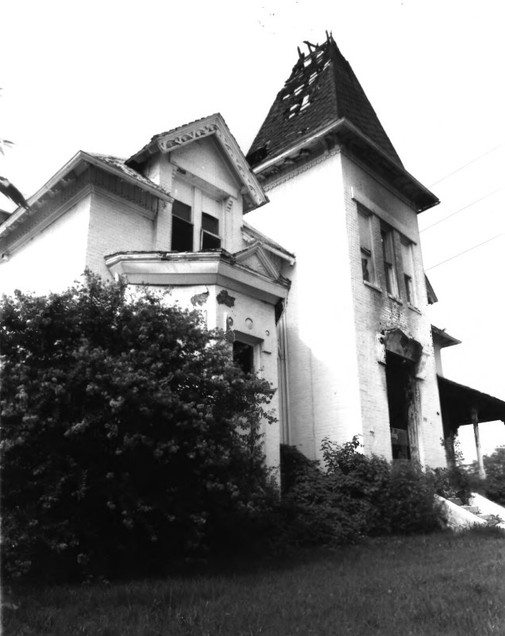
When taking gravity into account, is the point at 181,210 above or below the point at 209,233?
above

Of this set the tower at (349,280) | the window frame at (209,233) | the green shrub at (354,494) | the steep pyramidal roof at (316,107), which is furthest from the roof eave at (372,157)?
the green shrub at (354,494)

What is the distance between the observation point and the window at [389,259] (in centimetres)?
1742

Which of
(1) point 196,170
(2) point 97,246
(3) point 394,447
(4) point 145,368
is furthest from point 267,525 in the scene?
(1) point 196,170

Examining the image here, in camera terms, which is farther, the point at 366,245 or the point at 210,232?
the point at 366,245

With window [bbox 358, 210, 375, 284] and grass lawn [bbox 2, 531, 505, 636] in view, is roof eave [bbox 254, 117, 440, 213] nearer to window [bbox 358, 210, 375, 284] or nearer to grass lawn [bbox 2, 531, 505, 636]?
window [bbox 358, 210, 375, 284]

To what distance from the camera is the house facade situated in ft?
39.5

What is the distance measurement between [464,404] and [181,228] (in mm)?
12819

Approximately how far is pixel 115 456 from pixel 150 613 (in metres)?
2.27

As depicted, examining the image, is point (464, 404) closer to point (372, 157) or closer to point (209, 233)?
point (372, 157)

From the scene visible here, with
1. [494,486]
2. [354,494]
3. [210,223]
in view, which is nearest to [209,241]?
[210,223]

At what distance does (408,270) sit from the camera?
60.7 ft

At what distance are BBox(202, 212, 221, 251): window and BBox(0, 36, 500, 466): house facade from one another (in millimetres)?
37

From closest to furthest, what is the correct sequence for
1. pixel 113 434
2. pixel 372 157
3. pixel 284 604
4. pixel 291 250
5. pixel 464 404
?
pixel 284 604 → pixel 113 434 → pixel 291 250 → pixel 372 157 → pixel 464 404

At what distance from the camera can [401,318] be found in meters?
16.8
